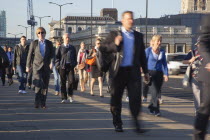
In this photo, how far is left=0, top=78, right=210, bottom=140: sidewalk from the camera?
8.06 meters

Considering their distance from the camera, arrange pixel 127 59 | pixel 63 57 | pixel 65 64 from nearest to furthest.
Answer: pixel 127 59 → pixel 65 64 → pixel 63 57

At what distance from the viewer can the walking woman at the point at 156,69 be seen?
11.1 metres

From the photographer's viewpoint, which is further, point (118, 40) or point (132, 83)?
point (132, 83)

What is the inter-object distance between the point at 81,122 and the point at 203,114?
12.0 feet

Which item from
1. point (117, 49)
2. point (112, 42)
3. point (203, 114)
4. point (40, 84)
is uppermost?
point (112, 42)

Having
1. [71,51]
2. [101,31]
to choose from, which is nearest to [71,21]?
[101,31]

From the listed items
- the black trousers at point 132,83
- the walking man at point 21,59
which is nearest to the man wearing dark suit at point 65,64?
the walking man at point 21,59

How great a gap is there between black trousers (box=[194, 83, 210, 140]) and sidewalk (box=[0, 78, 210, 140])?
135 cm

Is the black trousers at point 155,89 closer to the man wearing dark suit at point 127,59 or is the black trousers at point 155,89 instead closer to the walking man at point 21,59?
the man wearing dark suit at point 127,59

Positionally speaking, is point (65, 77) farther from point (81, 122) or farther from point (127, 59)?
point (127, 59)

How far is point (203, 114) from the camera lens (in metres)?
6.49

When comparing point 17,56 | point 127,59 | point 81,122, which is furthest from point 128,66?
point 17,56

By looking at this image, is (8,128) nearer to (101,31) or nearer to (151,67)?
(151,67)

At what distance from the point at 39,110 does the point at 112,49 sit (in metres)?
4.38
